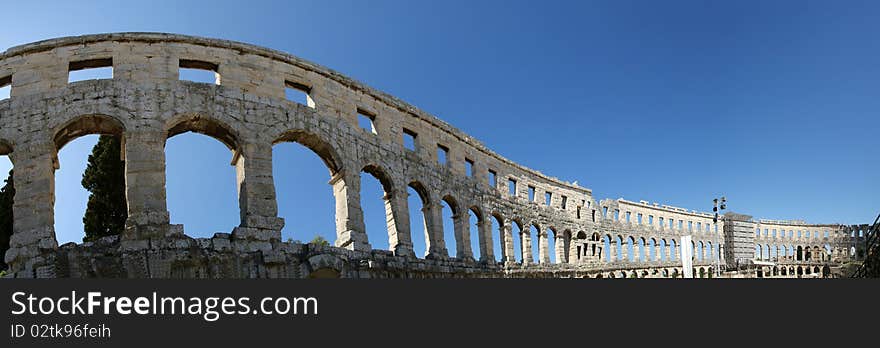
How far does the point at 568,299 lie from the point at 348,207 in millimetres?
11588

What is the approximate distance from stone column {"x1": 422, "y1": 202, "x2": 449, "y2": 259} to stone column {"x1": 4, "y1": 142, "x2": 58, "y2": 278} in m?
11.2

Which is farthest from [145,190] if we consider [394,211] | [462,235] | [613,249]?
[613,249]

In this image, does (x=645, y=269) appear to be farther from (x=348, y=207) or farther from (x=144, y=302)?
(x=144, y=302)

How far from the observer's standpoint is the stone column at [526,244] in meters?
30.7

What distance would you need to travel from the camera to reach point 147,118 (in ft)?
55.9

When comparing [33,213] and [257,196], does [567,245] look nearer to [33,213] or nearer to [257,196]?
[257,196]

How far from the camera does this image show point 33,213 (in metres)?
16.2

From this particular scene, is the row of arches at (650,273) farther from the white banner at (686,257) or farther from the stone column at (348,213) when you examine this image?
the white banner at (686,257)

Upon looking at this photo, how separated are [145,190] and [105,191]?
12.9 meters

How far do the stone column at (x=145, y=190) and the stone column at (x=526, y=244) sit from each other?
17.4 meters

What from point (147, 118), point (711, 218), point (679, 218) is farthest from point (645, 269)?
point (147, 118)

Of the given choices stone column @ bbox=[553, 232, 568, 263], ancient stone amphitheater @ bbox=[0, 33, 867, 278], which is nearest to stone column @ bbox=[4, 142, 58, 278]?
ancient stone amphitheater @ bbox=[0, 33, 867, 278]

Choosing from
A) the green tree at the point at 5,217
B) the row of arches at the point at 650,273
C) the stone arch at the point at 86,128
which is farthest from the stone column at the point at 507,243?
the green tree at the point at 5,217

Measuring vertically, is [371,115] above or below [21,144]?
above
